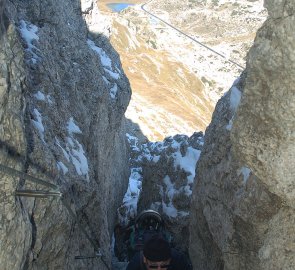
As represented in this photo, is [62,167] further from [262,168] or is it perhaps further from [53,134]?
[262,168]

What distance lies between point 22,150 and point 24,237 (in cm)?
147

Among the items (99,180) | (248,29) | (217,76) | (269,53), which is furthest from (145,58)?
(269,53)

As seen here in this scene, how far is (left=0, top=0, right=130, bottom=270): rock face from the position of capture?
6750 mm

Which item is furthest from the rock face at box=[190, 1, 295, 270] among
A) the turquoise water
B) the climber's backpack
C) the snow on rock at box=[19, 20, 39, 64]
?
the turquoise water

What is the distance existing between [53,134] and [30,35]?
3.26 meters

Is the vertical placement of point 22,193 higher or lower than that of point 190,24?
higher

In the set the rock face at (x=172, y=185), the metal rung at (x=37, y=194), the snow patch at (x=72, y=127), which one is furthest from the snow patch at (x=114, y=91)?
the metal rung at (x=37, y=194)

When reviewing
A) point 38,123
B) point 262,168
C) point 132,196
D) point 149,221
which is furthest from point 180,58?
point 262,168

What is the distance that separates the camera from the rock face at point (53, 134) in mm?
6750

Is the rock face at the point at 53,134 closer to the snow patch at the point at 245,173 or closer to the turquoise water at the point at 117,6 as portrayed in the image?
the snow patch at the point at 245,173

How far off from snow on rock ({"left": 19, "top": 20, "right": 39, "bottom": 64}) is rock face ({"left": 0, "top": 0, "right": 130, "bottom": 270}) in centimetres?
4

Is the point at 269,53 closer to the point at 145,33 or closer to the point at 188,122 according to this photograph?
the point at 188,122

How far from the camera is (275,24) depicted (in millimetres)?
6773

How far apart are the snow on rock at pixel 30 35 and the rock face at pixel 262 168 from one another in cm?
591
